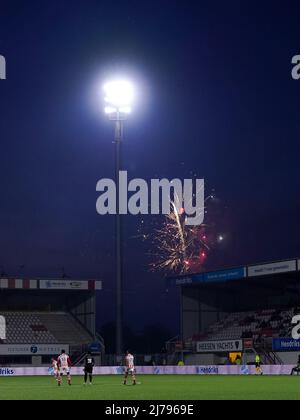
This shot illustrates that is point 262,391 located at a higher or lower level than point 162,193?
lower

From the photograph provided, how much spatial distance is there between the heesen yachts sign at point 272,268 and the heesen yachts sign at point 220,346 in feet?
24.2

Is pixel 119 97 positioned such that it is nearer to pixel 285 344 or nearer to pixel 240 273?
pixel 240 273

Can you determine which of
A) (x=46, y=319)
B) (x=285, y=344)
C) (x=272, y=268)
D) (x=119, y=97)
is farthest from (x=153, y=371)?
(x=119, y=97)

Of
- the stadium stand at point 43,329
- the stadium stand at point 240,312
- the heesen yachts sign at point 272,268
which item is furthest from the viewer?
the stadium stand at point 43,329

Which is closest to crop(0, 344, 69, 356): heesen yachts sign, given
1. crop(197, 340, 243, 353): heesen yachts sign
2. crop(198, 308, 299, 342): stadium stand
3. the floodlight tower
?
crop(197, 340, 243, 353): heesen yachts sign

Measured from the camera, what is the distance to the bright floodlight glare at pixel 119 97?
7144 centimetres

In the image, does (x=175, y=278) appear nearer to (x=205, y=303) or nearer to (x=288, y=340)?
(x=205, y=303)

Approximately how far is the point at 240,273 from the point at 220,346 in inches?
316

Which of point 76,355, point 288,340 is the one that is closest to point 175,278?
point 76,355

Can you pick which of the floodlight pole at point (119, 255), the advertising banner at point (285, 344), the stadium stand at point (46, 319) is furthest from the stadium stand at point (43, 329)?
the advertising banner at point (285, 344)

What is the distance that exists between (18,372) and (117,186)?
1906 centimetres

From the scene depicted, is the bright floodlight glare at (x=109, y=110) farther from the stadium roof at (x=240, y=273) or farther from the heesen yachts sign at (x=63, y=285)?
the heesen yachts sign at (x=63, y=285)

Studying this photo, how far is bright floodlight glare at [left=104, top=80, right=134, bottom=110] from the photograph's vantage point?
71.4 metres

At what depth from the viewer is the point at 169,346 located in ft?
308
